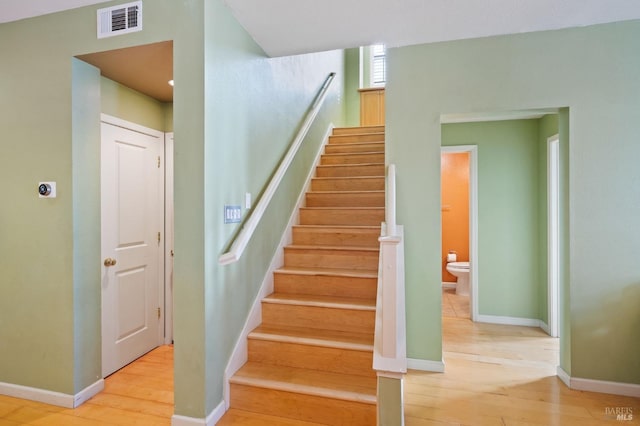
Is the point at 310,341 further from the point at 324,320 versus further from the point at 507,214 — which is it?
the point at 507,214

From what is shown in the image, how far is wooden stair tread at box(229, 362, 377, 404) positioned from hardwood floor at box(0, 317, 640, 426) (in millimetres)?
184

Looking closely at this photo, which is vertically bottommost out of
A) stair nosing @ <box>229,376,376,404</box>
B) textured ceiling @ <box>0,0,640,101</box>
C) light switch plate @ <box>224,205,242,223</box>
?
stair nosing @ <box>229,376,376,404</box>

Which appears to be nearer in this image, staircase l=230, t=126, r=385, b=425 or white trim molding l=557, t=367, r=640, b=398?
staircase l=230, t=126, r=385, b=425

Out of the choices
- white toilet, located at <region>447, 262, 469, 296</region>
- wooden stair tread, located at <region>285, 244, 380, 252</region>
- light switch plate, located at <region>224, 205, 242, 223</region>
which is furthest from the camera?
white toilet, located at <region>447, 262, 469, 296</region>

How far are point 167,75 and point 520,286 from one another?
13.3 feet

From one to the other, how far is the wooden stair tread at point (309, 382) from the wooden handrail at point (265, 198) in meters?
0.80

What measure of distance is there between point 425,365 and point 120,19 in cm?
322

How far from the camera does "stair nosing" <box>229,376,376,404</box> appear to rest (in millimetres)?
1903

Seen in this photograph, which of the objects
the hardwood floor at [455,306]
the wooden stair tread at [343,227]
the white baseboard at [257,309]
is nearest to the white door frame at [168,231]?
the white baseboard at [257,309]

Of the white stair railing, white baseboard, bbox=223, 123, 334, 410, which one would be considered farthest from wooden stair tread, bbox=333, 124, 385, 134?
the white stair railing

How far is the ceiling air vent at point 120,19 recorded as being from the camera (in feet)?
6.53

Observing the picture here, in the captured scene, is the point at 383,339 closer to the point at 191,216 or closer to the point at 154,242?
the point at 191,216

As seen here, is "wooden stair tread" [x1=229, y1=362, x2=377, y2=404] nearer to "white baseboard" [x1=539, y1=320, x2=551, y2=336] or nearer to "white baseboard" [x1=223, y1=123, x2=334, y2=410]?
"white baseboard" [x1=223, y1=123, x2=334, y2=410]

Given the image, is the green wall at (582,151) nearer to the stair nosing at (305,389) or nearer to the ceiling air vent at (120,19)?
the stair nosing at (305,389)
